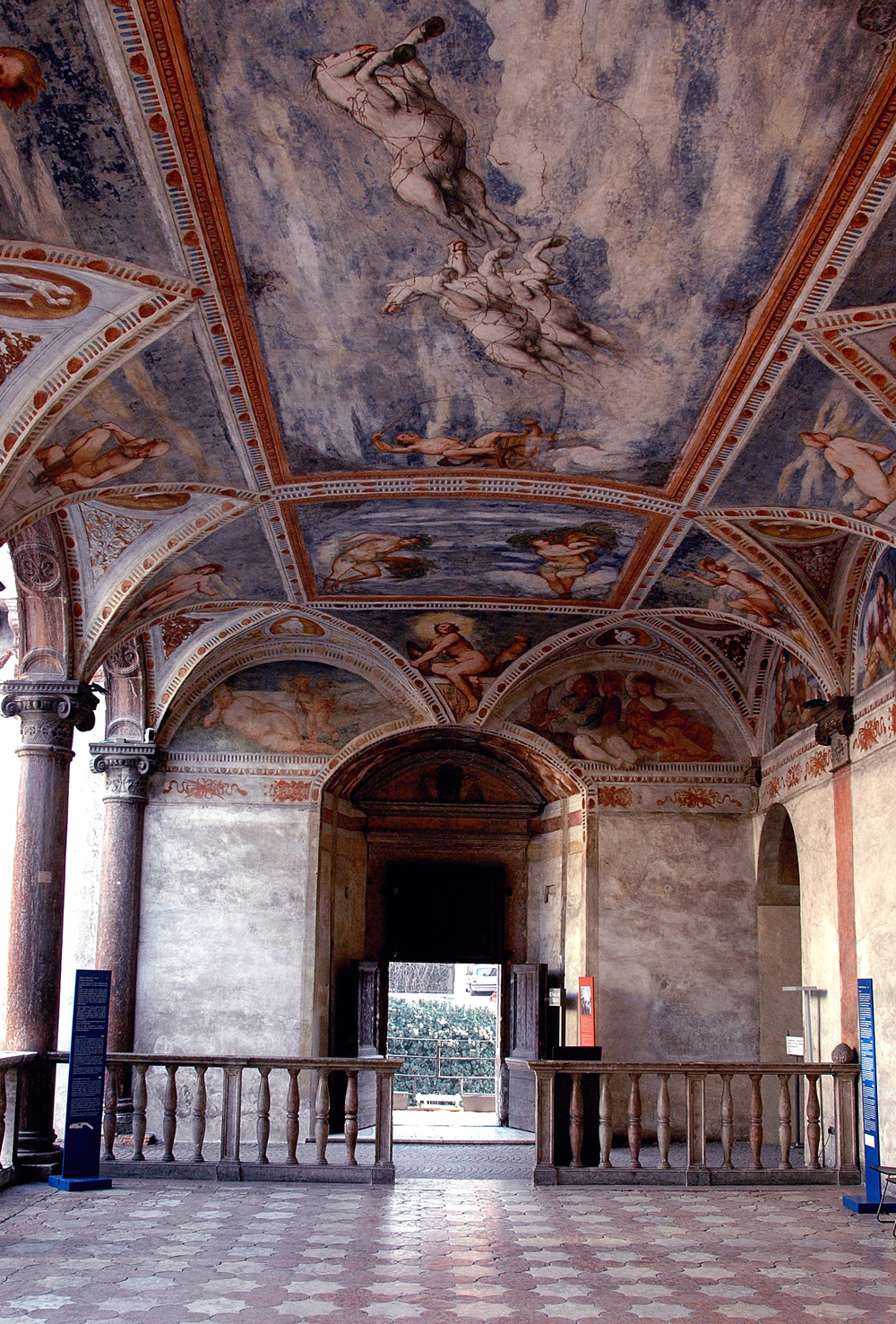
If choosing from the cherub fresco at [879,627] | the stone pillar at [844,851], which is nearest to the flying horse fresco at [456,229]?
the cherub fresco at [879,627]

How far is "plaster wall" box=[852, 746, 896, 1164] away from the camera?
37.5 feet

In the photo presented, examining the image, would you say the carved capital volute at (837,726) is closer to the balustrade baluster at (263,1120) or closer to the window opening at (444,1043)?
the balustrade baluster at (263,1120)

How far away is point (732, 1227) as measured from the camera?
9.55m

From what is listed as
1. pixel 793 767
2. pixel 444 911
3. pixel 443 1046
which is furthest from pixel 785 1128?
pixel 443 1046

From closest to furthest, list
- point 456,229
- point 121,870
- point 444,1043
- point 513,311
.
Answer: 1. point 456,229
2. point 513,311
3. point 121,870
4. point 444,1043

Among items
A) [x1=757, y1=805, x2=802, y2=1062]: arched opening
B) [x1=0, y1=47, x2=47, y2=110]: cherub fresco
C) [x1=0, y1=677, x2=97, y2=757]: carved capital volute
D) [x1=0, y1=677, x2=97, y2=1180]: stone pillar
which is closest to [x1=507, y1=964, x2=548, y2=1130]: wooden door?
[x1=757, y1=805, x2=802, y2=1062]: arched opening

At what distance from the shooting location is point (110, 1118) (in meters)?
12.0

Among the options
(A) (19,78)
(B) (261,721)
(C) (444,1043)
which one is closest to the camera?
(A) (19,78)

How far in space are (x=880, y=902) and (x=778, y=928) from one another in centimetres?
472

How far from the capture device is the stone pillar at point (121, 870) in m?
15.6

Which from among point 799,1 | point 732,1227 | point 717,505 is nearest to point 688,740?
point 717,505

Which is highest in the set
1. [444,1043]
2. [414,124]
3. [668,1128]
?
[414,124]

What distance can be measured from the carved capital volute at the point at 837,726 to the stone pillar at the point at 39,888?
308 inches

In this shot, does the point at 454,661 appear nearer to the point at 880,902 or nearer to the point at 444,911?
the point at 444,911
